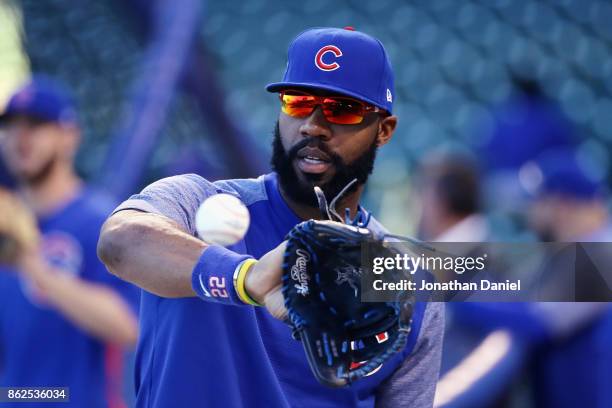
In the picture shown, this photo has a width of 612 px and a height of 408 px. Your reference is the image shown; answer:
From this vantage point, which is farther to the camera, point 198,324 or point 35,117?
point 35,117

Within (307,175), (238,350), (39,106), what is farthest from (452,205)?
(238,350)

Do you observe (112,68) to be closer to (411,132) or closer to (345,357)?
(411,132)

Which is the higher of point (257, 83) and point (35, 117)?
point (257, 83)

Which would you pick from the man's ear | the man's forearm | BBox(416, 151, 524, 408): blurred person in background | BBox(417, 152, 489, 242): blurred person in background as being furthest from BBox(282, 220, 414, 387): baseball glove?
BBox(417, 152, 489, 242): blurred person in background

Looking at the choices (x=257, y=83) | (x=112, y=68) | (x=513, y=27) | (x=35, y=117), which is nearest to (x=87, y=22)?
(x=112, y=68)

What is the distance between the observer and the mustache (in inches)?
94.2

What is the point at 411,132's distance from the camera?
314 inches

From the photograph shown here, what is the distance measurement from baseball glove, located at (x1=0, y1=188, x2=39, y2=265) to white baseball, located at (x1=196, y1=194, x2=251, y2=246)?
76.4 inches

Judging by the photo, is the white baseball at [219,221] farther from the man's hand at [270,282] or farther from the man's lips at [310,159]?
the man's lips at [310,159]

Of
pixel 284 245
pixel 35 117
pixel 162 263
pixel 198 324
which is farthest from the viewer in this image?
pixel 35 117

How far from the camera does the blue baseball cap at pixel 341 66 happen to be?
2.38 m

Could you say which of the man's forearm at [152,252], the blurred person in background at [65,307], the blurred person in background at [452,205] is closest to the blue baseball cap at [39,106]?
the blurred person in background at [65,307]

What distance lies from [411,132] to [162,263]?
617 cm

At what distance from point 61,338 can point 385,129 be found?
5.44ft
